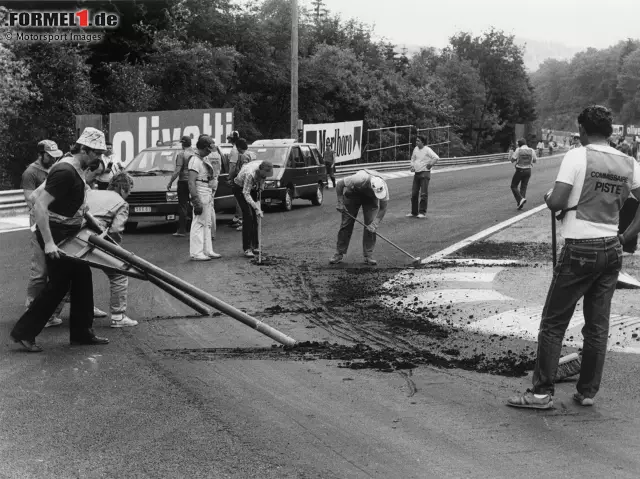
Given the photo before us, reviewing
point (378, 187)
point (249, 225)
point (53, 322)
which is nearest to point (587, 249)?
point (53, 322)

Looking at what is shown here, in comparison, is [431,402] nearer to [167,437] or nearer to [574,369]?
[574,369]

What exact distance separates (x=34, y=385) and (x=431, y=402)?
281cm

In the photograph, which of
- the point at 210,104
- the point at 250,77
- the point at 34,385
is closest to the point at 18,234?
the point at 34,385

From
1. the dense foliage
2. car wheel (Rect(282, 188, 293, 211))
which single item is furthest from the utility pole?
→ car wheel (Rect(282, 188, 293, 211))

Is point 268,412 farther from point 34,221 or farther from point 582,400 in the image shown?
point 34,221

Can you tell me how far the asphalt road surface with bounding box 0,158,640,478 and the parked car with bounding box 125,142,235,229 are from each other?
26.4ft

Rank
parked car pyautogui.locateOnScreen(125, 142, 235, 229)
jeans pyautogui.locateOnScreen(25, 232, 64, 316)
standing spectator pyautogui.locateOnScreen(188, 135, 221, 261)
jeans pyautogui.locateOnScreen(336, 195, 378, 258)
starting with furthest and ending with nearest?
parked car pyautogui.locateOnScreen(125, 142, 235, 229), standing spectator pyautogui.locateOnScreen(188, 135, 221, 261), jeans pyautogui.locateOnScreen(336, 195, 378, 258), jeans pyautogui.locateOnScreen(25, 232, 64, 316)

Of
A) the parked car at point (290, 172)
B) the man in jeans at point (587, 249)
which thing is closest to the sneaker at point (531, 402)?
the man in jeans at point (587, 249)

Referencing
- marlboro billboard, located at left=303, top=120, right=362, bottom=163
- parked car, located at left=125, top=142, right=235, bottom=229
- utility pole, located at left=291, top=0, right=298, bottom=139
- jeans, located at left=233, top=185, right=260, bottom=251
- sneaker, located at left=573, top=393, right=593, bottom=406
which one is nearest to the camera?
sneaker, located at left=573, top=393, right=593, bottom=406

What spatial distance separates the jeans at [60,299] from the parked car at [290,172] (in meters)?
14.4

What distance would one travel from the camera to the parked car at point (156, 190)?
60.0 ft

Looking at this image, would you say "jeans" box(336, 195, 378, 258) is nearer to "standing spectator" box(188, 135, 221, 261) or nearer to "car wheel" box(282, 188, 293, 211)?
"standing spectator" box(188, 135, 221, 261)

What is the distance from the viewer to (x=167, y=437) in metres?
5.54

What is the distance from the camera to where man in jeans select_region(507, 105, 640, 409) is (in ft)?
20.3
